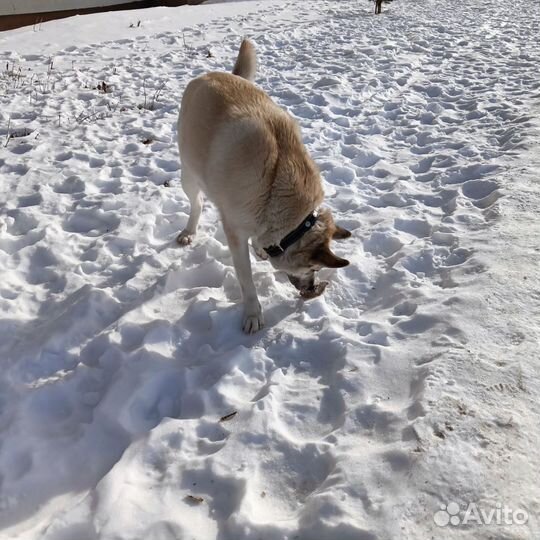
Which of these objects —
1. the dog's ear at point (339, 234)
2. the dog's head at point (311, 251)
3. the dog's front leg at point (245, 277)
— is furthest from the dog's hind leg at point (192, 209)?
the dog's ear at point (339, 234)

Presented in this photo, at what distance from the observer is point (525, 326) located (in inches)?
114

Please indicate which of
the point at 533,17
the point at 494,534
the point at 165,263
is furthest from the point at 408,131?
the point at 533,17

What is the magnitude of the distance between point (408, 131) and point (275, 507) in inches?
207

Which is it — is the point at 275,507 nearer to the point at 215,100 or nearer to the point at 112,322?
the point at 112,322

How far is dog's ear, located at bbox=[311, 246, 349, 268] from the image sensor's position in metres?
2.97

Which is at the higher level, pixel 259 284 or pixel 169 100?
pixel 169 100

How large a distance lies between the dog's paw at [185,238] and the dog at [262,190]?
2.51 ft

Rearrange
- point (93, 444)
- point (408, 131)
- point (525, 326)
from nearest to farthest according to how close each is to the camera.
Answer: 1. point (93, 444)
2. point (525, 326)
3. point (408, 131)

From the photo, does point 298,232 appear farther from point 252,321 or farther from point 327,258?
point 252,321

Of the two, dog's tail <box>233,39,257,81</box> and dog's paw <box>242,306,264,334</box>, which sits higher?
dog's tail <box>233,39,257,81</box>

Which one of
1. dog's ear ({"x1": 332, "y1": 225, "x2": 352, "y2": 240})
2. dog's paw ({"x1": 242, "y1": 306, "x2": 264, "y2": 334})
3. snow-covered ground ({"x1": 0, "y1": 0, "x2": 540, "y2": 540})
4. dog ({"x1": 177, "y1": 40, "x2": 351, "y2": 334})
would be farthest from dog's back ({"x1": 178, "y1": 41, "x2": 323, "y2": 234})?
snow-covered ground ({"x1": 0, "y1": 0, "x2": 540, "y2": 540})

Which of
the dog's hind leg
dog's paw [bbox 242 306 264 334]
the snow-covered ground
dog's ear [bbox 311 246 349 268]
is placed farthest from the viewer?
the dog's hind leg

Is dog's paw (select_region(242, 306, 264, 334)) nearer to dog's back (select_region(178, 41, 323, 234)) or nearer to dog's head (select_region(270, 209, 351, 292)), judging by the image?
dog's head (select_region(270, 209, 351, 292))

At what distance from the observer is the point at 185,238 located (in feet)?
13.8
